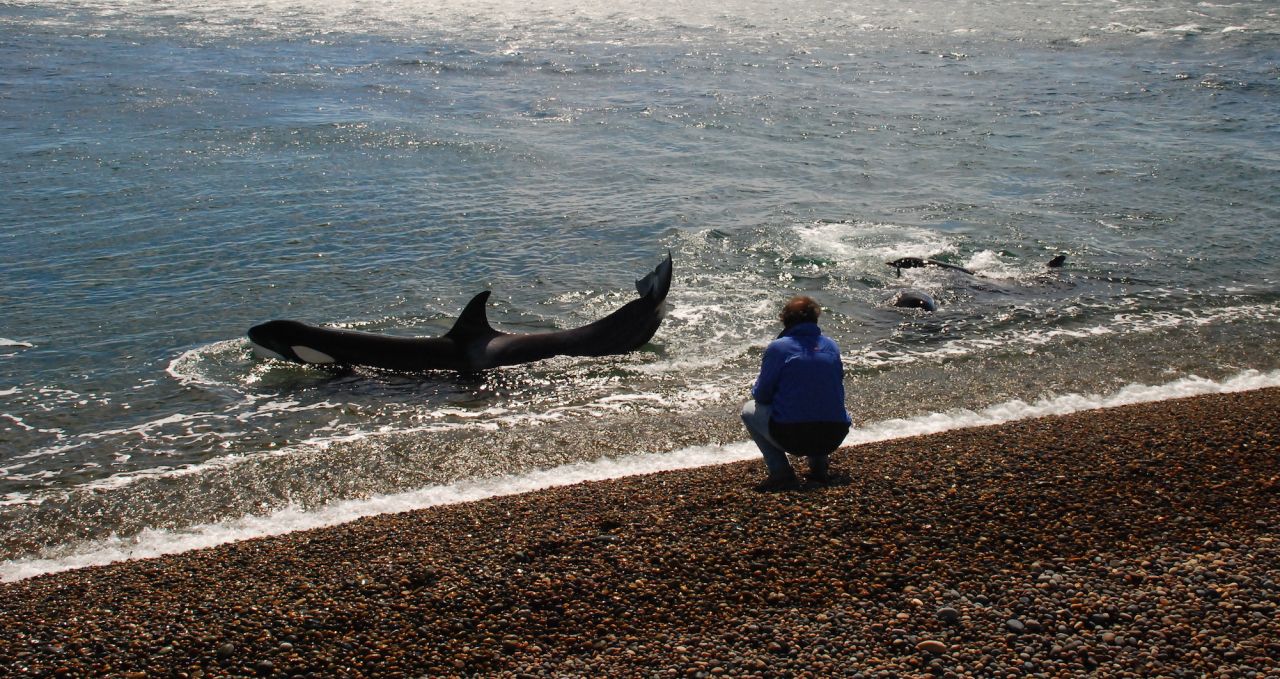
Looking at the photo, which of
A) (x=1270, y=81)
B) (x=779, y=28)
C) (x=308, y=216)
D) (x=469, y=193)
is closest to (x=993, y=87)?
(x=1270, y=81)

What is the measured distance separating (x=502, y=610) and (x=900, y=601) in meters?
2.40

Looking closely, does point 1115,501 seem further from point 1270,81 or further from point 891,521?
point 1270,81

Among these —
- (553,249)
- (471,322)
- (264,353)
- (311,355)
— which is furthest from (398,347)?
(553,249)

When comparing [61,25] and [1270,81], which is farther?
[61,25]

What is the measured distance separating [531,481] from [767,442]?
7.72ft

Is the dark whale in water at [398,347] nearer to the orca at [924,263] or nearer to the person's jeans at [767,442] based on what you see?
the person's jeans at [767,442]

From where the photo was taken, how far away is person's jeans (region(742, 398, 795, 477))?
8281 mm

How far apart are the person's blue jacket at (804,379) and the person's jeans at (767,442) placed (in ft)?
0.53

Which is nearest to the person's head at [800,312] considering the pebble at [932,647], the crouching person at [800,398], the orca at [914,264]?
the crouching person at [800,398]

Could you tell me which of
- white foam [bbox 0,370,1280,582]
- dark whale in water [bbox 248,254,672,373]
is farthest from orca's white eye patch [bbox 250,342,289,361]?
white foam [bbox 0,370,1280,582]

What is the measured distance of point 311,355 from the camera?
40.7 ft

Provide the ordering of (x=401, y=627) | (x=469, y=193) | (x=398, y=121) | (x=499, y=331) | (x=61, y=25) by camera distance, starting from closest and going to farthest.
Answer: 1. (x=401, y=627)
2. (x=499, y=331)
3. (x=469, y=193)
4. (x=398, y=121)
5. (x=61, y=25)

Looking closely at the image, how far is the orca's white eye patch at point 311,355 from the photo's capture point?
12.4m

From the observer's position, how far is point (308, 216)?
1873 cm
